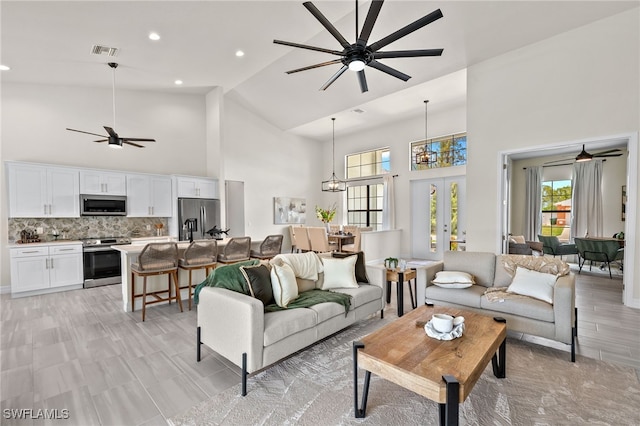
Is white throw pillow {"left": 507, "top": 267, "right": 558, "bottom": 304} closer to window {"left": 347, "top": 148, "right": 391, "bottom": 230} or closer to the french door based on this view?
the french door

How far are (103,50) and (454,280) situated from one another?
19.2 feet

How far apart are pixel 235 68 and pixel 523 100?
521cm

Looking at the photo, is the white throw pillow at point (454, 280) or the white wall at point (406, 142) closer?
the white throw pillow at point (454, 280)

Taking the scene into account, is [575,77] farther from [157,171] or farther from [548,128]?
[157,171]

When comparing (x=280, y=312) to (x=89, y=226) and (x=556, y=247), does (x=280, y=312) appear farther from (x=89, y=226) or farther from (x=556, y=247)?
(x=556, y=247)

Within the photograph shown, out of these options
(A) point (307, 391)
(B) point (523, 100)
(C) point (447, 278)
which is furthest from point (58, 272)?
(B) point (523, 100)

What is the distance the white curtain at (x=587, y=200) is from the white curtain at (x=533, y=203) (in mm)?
686

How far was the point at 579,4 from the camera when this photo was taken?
378 centimetres

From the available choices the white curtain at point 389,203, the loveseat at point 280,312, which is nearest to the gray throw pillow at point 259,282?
the loveseat at point 280,312

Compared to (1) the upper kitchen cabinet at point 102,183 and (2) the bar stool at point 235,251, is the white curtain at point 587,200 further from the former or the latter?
(1) the upper kitchen cabinet at point 102,183

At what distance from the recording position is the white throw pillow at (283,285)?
2.74 meters

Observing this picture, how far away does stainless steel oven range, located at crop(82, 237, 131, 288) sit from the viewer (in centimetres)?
526

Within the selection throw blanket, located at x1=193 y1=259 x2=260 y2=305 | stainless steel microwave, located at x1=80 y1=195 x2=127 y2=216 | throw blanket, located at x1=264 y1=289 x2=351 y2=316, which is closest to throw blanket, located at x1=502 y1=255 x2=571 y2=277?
throw blanket, located at x1=264 y1=289 x2=351 y2=316

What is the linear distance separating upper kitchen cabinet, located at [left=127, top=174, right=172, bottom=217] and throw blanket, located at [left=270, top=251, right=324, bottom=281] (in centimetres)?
427
